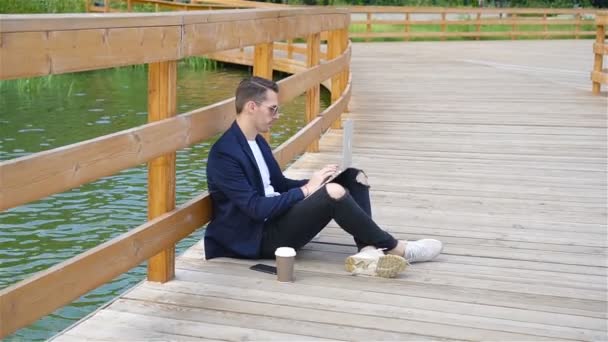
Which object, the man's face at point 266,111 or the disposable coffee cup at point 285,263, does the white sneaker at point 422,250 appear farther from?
the man's face at point 266,111

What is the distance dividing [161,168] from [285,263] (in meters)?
0.68

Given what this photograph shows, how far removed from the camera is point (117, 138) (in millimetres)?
3611

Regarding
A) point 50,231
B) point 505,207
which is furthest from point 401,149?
point 50,231

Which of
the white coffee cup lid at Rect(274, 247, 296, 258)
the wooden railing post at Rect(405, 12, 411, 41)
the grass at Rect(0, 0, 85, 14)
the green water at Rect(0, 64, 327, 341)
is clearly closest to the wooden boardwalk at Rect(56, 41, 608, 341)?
the white coffee cup lid at Rect(274, 247, 296, 258)

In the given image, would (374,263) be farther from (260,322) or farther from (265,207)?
(260,322)

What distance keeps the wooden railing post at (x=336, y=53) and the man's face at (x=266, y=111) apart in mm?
4533

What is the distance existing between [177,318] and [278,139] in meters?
7.13

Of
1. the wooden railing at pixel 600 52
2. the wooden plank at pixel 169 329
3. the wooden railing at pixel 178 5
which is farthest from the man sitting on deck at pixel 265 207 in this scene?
the wooden railing at pixel 178 5

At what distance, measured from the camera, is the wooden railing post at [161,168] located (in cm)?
404

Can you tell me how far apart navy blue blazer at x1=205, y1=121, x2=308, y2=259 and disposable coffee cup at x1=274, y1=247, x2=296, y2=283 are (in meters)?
0.21

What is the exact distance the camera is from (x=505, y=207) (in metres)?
6.15

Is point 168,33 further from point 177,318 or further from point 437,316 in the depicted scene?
point 437,316

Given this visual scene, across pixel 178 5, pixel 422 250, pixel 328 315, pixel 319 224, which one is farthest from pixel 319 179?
pixel 178 5

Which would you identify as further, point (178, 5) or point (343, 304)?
point (178, 5)
